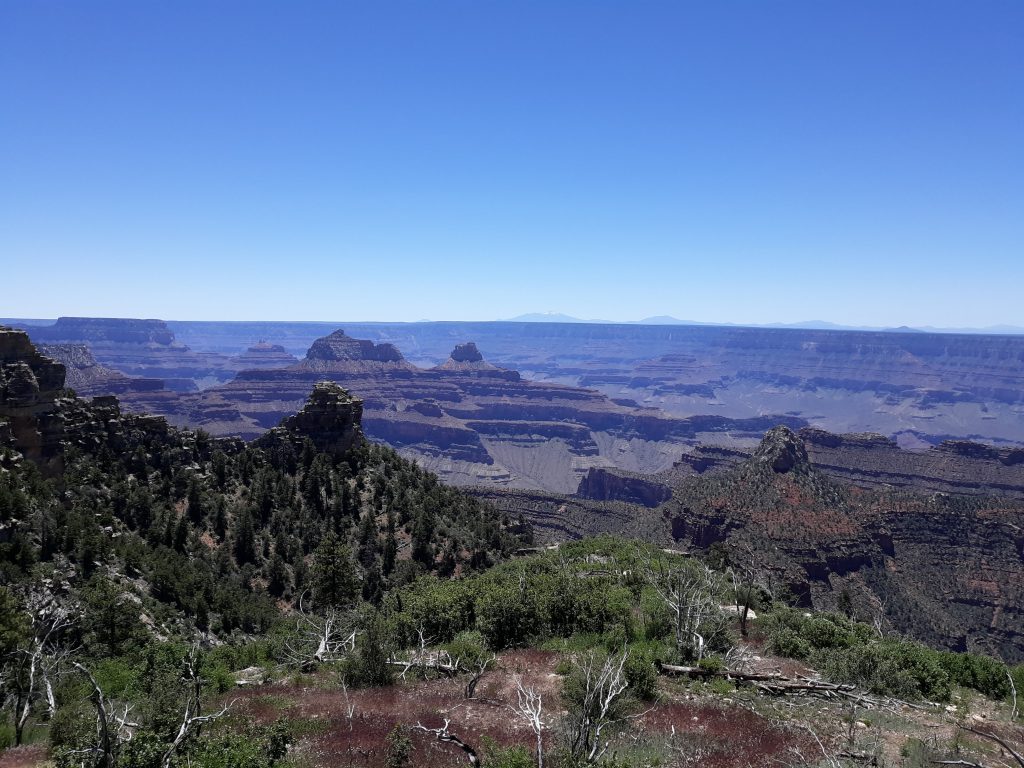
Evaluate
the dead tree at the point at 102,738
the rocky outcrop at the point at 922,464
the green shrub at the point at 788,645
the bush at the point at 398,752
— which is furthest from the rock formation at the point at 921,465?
the dead tree at the point at 102,738

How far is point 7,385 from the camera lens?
5325 cm

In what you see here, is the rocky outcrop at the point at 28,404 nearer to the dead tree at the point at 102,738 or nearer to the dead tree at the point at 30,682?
the dead tree at the point at 30,682

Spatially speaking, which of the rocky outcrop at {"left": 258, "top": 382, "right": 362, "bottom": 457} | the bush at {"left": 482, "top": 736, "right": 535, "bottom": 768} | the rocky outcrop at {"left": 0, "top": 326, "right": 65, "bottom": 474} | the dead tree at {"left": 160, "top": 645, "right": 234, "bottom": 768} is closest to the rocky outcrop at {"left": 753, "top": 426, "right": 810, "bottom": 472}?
the rocky outcrop at {"left": 258, "top": 382, "right": 362, "bottom": 457}

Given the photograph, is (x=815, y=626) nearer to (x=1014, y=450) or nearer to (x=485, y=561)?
(x=485, y=561)

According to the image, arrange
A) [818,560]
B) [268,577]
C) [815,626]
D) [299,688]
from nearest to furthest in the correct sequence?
[299,688], [815,626], [268,577], [818,560]

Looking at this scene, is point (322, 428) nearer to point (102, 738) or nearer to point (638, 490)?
point (102, 738)

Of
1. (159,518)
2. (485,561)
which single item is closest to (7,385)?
(159,518)

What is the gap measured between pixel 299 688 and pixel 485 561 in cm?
3679

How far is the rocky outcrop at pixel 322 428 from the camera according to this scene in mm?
70250

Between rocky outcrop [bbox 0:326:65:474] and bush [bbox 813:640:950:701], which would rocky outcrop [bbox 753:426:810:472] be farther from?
rocky outcrop [bbox 0:326:65:474]

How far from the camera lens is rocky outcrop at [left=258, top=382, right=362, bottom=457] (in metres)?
70.2

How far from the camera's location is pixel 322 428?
232 feet

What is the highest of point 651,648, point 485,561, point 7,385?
point 7,385

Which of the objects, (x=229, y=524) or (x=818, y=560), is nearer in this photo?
(x=229, y=524)
